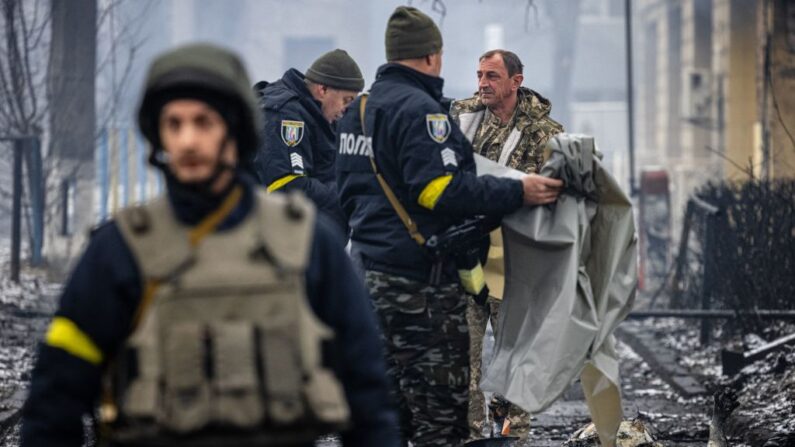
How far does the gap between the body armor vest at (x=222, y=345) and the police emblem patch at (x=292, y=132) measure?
13.8 feet

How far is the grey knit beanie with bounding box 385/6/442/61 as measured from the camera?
5.12 metres

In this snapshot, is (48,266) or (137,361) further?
(48,266)

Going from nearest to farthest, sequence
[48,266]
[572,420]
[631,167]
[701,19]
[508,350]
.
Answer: [508,350] → [572,420] → [48,266] → [631,167] → [701,19]

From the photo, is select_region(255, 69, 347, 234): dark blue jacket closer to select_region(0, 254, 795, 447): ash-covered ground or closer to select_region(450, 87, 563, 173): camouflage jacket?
select_region(450, 87, 563, 173): camouflage jacket

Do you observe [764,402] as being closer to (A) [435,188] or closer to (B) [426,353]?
(B) [426,353]

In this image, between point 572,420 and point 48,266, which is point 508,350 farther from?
point 48,266

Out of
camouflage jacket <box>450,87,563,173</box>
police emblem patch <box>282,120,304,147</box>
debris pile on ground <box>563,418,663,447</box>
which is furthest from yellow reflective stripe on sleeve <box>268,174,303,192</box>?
debris pile on ground <box>563,418,663,447</box>

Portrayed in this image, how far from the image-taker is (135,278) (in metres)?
2.63

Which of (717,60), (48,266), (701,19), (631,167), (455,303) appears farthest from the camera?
(701,19)

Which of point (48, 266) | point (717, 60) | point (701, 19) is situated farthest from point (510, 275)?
point (701, 19)

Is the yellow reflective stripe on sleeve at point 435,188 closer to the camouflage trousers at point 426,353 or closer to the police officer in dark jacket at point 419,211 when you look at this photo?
the police officer in dark jacket at point 419,211

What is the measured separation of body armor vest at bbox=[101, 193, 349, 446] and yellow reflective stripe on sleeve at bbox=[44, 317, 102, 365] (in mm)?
64

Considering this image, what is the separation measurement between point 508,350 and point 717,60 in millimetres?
16108

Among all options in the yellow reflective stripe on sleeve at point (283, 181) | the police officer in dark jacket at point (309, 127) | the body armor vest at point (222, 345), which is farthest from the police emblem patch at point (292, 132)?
the body armor vest at point (222, 345)
